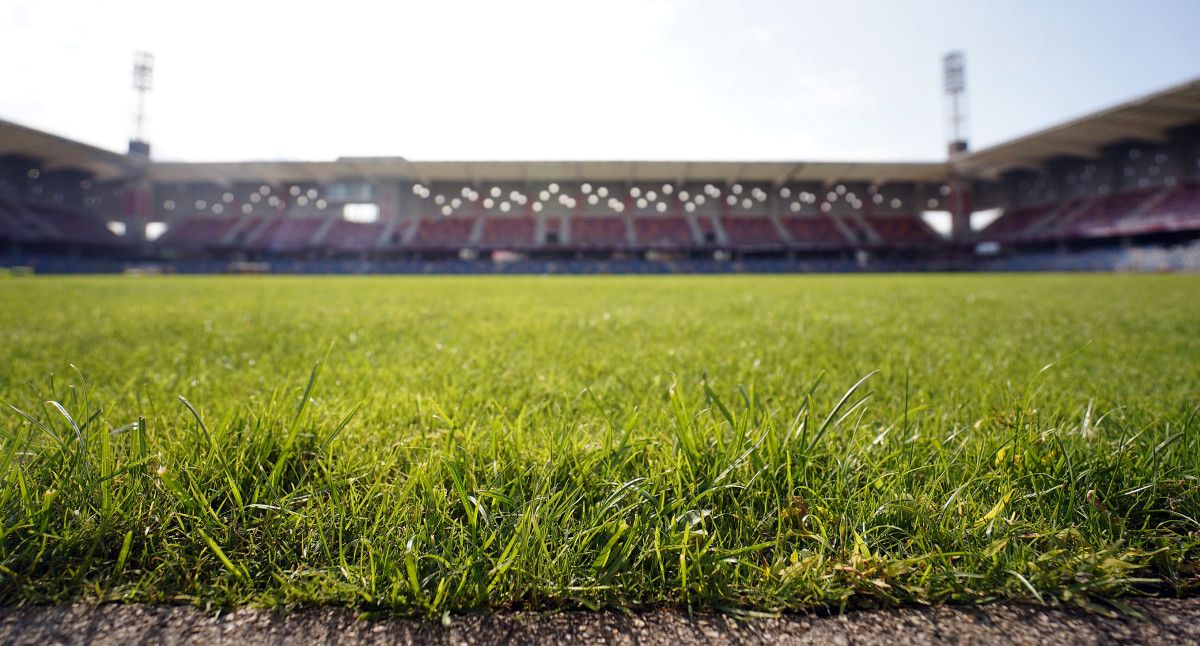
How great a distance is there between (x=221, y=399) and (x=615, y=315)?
383 cm

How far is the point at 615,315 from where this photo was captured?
209 inches

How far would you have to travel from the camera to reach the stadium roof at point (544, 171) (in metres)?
39.6

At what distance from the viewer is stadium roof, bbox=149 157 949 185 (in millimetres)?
39625

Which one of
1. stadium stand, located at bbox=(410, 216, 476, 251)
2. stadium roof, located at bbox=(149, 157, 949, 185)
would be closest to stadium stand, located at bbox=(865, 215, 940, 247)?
stadium roof, located at bbox=(149, 157, 949, 185)

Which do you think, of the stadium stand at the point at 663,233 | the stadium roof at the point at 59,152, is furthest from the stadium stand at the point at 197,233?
the stadium stand at the point at 663,233

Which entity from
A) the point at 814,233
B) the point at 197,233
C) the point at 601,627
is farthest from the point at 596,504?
the point at 197,233

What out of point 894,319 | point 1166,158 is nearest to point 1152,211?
point 1166,158

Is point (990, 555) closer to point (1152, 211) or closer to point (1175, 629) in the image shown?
point (1175, 629)

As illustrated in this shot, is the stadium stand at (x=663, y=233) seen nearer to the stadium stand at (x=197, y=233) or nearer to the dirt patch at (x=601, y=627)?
the stadium stand at (x=197, y=233)

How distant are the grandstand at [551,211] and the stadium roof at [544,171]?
18cm

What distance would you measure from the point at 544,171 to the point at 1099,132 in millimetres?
36476

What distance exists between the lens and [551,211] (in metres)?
44.8

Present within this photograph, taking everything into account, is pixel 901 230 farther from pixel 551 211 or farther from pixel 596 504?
pixel 596 504

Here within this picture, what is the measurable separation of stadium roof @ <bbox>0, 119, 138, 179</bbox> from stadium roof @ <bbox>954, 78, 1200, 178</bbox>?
61776 millimetres
